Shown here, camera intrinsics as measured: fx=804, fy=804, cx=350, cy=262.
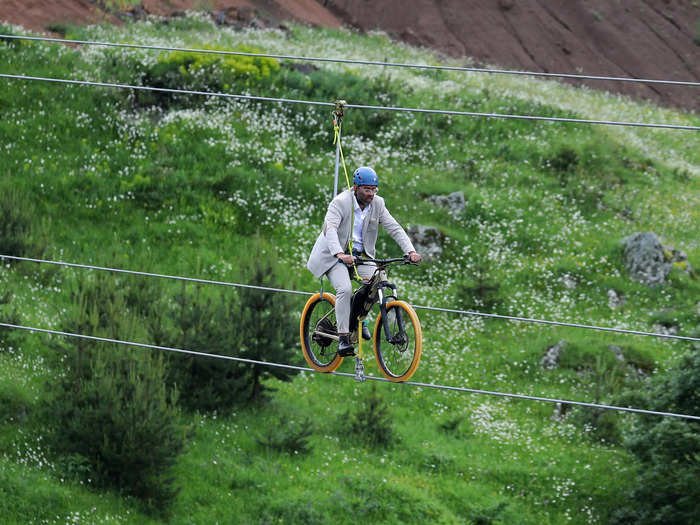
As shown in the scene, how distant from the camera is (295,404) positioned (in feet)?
66.1

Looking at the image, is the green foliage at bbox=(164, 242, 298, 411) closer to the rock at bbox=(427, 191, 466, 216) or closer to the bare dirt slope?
the rock at bbox=(427, 191, 466, 216)

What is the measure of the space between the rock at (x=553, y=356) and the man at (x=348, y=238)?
13459mm

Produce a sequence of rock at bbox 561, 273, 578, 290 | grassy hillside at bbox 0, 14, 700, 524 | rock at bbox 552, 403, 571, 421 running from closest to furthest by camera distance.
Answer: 1. grassy hillside at bbox 0, 14, 700, 524
2. rock at bbox 552, 403, 571, 421
3. rock at bbox 561, 273, 578, 290

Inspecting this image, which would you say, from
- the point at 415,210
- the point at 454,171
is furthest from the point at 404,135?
the point at 415,210

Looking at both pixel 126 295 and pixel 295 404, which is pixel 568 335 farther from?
pixel 126 295

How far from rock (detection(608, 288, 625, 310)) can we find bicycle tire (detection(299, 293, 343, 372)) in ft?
49.9

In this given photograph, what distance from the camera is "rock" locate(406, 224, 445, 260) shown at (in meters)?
24.0

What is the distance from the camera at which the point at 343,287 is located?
8.59 metres

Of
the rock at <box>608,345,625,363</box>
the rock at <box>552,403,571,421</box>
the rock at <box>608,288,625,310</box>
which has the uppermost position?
the rock at <box>608,288,625,310</box>

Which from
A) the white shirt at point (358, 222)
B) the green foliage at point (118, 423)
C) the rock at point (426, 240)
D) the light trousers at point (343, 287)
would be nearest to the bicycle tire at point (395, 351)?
the light trousers at point (343, 287)

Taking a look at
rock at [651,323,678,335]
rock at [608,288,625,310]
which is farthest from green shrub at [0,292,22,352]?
rock at [651,323,678,335]

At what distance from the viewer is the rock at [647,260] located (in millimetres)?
23609

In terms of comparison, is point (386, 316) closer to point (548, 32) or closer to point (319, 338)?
point (319, 338)

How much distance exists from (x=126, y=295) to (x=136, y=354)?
7.02 feet
